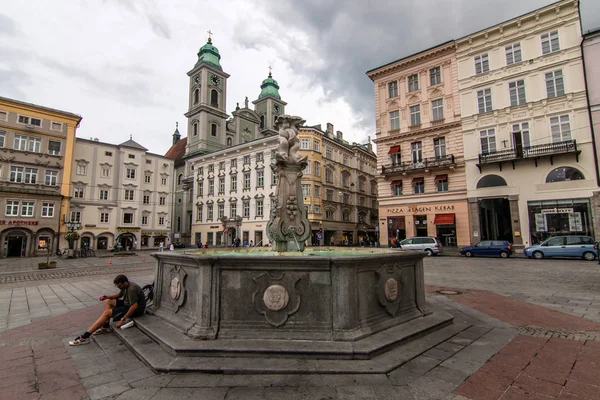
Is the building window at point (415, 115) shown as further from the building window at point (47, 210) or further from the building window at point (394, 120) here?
the building window at point (47, 210)

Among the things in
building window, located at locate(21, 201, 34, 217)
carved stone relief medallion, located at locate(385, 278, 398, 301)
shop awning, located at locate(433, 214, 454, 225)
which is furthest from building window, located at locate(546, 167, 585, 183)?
building window, located at locate(21, 201, 34, 217)

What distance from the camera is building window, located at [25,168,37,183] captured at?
35.3m

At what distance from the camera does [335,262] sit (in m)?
4.66

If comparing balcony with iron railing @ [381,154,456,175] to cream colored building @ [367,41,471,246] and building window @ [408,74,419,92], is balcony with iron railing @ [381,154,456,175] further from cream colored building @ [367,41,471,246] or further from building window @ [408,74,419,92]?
building window @ [408,74,419,92]

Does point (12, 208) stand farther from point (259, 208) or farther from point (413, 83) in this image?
point (413, 83)

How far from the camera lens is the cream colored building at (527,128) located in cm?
2331

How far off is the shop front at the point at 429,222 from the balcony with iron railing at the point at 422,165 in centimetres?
346

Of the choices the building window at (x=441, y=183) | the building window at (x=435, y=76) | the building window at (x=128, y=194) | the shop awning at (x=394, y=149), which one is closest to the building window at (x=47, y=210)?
the building window at (x=128, y=194)

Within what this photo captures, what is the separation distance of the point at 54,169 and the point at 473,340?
45717 mm

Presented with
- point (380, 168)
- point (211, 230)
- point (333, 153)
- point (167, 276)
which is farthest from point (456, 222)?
point (211, 230)

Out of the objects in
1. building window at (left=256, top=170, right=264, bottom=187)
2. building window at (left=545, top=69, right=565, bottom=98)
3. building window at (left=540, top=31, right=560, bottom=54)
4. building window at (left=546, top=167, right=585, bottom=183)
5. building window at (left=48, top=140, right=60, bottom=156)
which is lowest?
building window at (left=546, top=167, right=585, bottom=183)

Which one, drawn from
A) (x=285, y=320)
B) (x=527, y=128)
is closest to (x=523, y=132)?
(x=527, y=128)

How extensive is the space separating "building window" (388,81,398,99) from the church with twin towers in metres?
13.2

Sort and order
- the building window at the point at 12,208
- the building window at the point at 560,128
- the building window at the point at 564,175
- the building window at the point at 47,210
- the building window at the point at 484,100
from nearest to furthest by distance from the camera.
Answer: the building window at the point at 564,175, the building window at the point at 560,128, the building window at the point at 484,100, the building window at the point at 12,208, the building window at the point at 47,210
